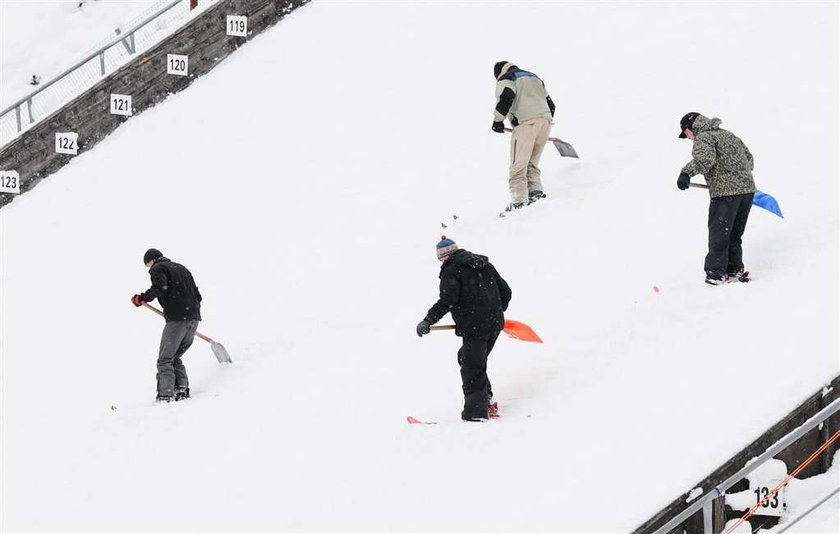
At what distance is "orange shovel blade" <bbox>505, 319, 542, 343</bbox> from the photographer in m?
9.43

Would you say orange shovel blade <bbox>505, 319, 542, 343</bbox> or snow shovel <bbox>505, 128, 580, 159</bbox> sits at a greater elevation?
snow shovel <bbox>505, 128, 580, 159</bbox>

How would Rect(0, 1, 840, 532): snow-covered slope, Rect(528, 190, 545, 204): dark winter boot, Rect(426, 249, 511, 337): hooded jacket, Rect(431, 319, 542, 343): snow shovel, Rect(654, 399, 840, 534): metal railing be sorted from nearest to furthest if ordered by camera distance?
1. Rect(654, 399, 840, 534): metal railing
2. Rect(0, 1, 840, 532): snow-covered slope
3. Rect(426, 249, 511, 337): hooded jacket
4. Rect(431, 319, 542, 343): snow shovel
5. Rect(528, 190, 545, 204): dark winter boot

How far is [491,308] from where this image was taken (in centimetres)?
861

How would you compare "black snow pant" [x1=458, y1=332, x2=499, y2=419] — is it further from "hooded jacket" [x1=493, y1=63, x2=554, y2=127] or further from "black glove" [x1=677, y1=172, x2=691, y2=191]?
"hooded jacket" [x1=493, y1=63, x2=554, y2=127]

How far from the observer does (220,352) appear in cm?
1094

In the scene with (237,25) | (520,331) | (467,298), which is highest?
(237,25)

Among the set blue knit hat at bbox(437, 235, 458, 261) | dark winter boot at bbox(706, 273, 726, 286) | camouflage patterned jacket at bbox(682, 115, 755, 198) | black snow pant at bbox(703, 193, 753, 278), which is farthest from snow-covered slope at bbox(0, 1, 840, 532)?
blue knit hat at bbox(437, 235, 458, 261)

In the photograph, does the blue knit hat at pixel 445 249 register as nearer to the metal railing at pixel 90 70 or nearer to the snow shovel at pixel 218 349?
the snow shovel at pixel 218 349

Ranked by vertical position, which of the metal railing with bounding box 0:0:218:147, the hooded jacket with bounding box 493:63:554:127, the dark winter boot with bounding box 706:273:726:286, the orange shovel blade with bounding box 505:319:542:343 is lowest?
the orange shovel blade with bounding box 505:319:542:343

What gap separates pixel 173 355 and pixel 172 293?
0.52 m

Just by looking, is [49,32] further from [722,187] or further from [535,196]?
[722,187]

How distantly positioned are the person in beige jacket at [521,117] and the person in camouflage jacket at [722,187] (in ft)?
9.17

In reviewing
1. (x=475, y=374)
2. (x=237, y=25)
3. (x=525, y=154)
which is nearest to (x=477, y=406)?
(x=475, y=374)

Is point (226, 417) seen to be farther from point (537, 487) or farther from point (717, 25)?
point (717, 25)
